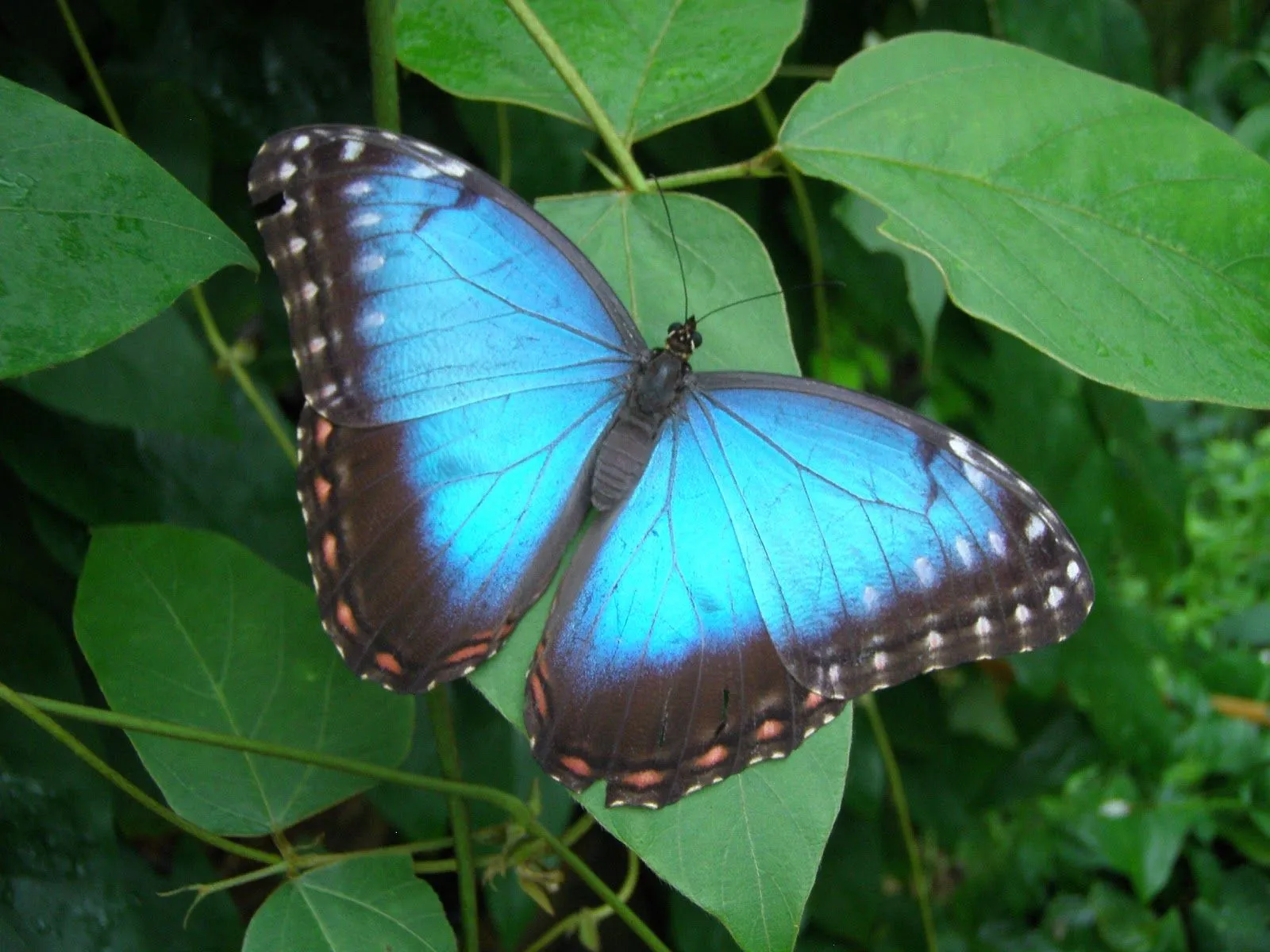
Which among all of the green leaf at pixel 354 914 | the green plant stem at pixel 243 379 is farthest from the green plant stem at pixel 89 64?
the green leaf at pixel 354 914

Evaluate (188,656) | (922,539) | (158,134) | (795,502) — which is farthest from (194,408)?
(922,539)

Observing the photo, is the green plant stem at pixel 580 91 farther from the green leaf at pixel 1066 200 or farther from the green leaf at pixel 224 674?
the green leaf at pixel 224 674

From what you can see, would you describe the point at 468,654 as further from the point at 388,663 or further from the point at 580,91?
the point at 580,91

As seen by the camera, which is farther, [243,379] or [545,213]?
[243,379]

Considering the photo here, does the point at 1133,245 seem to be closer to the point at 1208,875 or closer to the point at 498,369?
the point at 498,369

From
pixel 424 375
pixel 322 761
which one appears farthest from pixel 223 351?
pixel 322 761

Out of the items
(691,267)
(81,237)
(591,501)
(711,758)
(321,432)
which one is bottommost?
(711,758)

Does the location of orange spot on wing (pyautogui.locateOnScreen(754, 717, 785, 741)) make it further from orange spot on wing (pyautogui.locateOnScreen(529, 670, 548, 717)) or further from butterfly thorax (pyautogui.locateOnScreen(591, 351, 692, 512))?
butterfly thorax (pyautogui.locateOnScreen(591, 351, 692, 512))

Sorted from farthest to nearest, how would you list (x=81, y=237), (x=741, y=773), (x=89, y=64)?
(x=89, y=64), (x=741, y=773), (x=81, y=237)
